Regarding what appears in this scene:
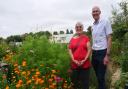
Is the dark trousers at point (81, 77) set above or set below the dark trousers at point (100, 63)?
below

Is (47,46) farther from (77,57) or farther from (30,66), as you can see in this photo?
(77,57)

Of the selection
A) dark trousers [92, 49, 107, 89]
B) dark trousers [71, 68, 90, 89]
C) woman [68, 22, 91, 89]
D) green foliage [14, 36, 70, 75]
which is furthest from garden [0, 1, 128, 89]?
dark trousers [92, 49, 107, 89]

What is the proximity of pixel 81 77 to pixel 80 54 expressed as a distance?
518 millimetres

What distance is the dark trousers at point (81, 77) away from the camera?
869 cm

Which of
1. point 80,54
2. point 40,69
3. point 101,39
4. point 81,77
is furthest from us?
A: point 40,69

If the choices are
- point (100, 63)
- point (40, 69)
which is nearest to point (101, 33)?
point (100, 63)

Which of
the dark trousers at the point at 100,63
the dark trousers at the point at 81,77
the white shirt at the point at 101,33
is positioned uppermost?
the white shirt at the point at 101,33

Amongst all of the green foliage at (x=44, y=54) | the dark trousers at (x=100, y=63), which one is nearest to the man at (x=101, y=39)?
the dark trousers at (x=100, y=63)

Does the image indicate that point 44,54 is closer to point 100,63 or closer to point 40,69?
point 40,69

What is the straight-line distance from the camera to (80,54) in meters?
8.53

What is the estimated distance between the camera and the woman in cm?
852

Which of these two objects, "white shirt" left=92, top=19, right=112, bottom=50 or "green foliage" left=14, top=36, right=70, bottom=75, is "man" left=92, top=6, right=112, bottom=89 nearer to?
"white shirt" left=92, top=19, right=112, bottom=50

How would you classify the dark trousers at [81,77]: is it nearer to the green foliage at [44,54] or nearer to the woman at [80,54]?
the woman at [80,54]

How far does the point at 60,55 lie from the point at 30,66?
A: 0.73 m
